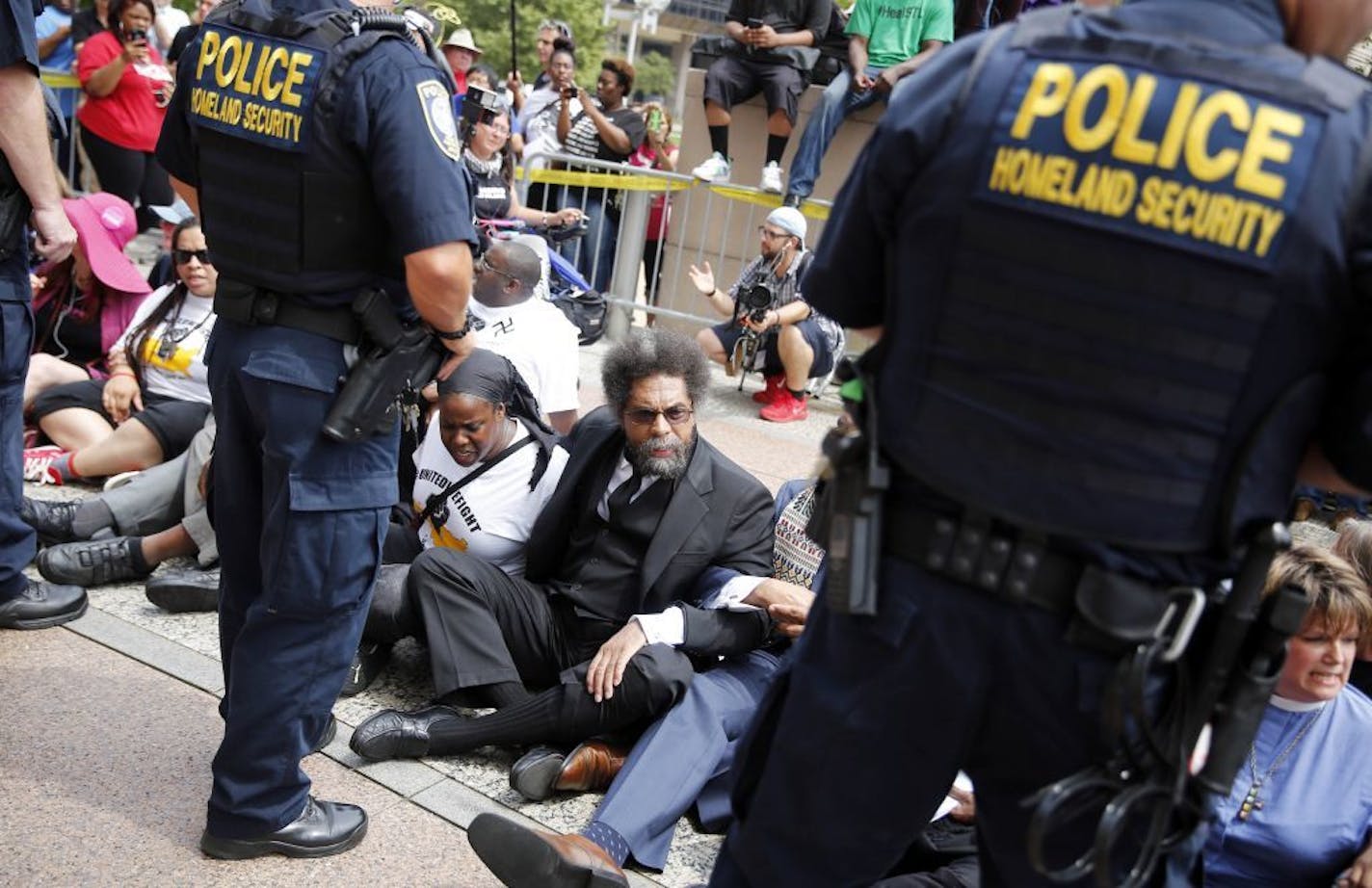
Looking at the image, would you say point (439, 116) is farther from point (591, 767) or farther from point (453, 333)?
point (591, 767)

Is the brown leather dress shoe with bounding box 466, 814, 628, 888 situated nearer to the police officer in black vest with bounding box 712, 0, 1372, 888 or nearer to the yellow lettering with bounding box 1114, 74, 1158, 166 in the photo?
the police officer in black vest with bounding box 712, 0, 1372, 888

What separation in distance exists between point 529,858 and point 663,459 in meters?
1.36

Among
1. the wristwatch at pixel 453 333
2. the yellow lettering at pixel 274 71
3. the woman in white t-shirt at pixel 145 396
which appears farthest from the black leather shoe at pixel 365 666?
the yellow lettering at pixel 274 71

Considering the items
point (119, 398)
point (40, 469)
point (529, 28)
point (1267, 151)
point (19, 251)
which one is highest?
point (1267, 151)

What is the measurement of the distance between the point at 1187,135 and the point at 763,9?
7.41 m

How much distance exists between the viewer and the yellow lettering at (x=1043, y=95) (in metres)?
1.68

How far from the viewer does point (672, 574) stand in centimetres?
377

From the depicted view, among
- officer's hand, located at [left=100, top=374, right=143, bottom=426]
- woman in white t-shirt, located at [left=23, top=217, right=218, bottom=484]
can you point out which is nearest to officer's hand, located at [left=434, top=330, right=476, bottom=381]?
woman in white t-shirt, located at [left=23, top=217, right=218, bottom=484]

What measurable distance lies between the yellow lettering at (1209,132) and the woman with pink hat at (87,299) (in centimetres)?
509

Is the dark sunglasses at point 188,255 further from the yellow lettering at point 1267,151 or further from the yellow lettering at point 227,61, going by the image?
the yellow lettering at point 1267,151

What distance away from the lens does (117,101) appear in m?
8.04

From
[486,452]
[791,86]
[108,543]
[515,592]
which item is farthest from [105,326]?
[791,86]

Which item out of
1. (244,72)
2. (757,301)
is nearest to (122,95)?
(757,301)

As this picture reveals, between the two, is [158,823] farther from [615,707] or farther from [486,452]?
[486,452]
